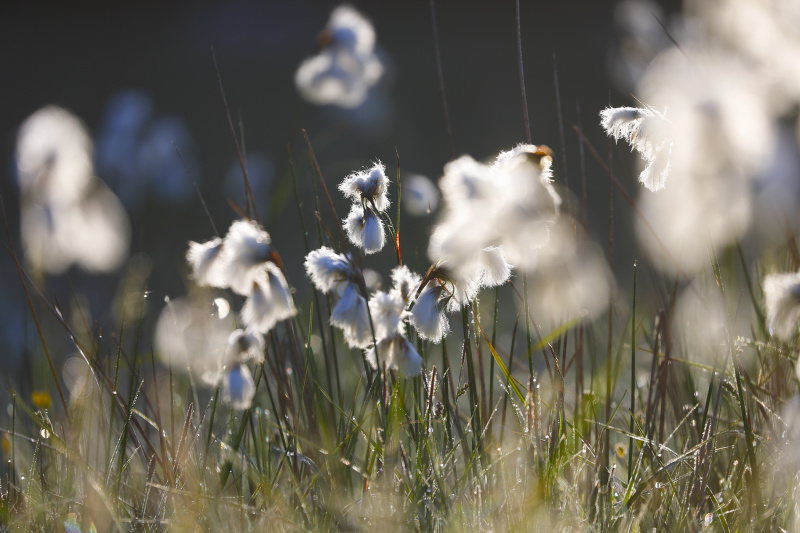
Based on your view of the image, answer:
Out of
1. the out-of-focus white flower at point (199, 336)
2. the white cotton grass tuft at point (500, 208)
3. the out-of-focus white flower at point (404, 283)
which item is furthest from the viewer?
the out-of-focus white flower at point (199, 336)

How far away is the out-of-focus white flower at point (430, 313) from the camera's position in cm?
134

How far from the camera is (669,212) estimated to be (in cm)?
187

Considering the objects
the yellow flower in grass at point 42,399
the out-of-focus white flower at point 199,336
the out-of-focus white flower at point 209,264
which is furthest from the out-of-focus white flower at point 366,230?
the yellow flower in grass at point 42,399

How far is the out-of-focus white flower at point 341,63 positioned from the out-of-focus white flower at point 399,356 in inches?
59.7

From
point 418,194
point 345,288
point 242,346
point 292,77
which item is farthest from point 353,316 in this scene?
point 292,77

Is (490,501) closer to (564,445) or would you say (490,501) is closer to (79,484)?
(564,445)

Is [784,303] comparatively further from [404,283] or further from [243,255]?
[243,255]

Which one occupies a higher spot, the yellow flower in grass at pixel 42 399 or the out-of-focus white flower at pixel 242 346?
the out-of-focus white flower at pixel 242 346

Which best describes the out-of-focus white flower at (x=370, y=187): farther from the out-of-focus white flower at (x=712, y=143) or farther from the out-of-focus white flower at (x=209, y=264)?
the out-of-focus white flower at (x=712, y=143)

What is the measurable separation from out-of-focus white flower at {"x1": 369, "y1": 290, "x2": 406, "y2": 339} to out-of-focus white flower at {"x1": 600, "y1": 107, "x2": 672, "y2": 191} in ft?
1.62

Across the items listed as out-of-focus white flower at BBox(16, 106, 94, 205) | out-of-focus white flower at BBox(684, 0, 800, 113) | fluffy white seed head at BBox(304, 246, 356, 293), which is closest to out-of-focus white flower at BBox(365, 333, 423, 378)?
fluffy white seed head at BBox(304, 246, 356, 293)

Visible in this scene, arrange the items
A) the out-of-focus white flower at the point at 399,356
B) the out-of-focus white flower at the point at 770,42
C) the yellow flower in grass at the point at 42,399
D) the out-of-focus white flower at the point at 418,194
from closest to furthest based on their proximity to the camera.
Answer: the out-of-focus white flower at the point at 399,356
the out-of-focus white flower at the point at 770,42
the yellow flower in grass at the point at 42,399
the out-of-focus white flower at the point at 418,194

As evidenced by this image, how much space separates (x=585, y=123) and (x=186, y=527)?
7450mm

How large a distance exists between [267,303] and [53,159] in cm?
136
